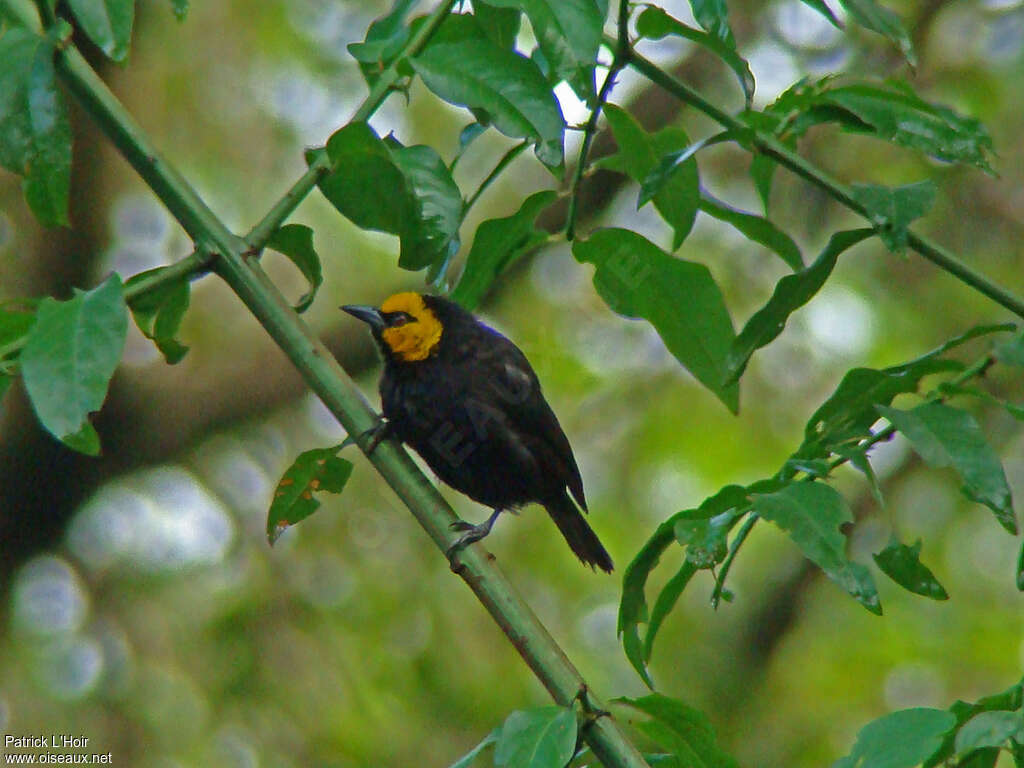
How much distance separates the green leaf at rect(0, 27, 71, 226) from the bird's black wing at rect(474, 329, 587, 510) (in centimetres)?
208

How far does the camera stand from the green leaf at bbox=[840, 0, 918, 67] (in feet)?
4.90

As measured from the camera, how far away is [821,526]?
1334mm

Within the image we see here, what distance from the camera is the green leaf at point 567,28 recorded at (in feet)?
4.60

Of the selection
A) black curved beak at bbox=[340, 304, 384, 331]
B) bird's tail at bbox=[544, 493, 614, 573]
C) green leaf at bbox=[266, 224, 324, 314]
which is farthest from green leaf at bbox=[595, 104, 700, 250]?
bird's tail at bbox=[544, 493, 614, 573]

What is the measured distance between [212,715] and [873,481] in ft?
19.1

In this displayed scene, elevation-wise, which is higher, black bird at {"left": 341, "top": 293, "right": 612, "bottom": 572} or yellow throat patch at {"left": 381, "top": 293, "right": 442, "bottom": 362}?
yellow throat patch at {"left": 381, "top": 293, "right": 442, "bottom": 362}

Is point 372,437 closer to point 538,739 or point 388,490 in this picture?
point 538,739

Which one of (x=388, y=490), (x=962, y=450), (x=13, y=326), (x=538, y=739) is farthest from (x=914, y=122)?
(x=388, y=490)

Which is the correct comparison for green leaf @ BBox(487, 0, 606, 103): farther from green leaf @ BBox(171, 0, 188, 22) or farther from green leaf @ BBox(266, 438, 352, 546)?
green leaf @ BBox(266, 438, 352, 546)

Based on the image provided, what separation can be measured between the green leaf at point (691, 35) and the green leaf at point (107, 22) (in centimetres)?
69

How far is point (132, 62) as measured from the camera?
6.17m

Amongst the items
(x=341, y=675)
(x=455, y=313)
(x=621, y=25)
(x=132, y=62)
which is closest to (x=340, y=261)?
(x=132, y=62)

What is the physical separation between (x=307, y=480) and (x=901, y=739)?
956 mm

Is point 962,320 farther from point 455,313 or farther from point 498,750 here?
point 498,750
